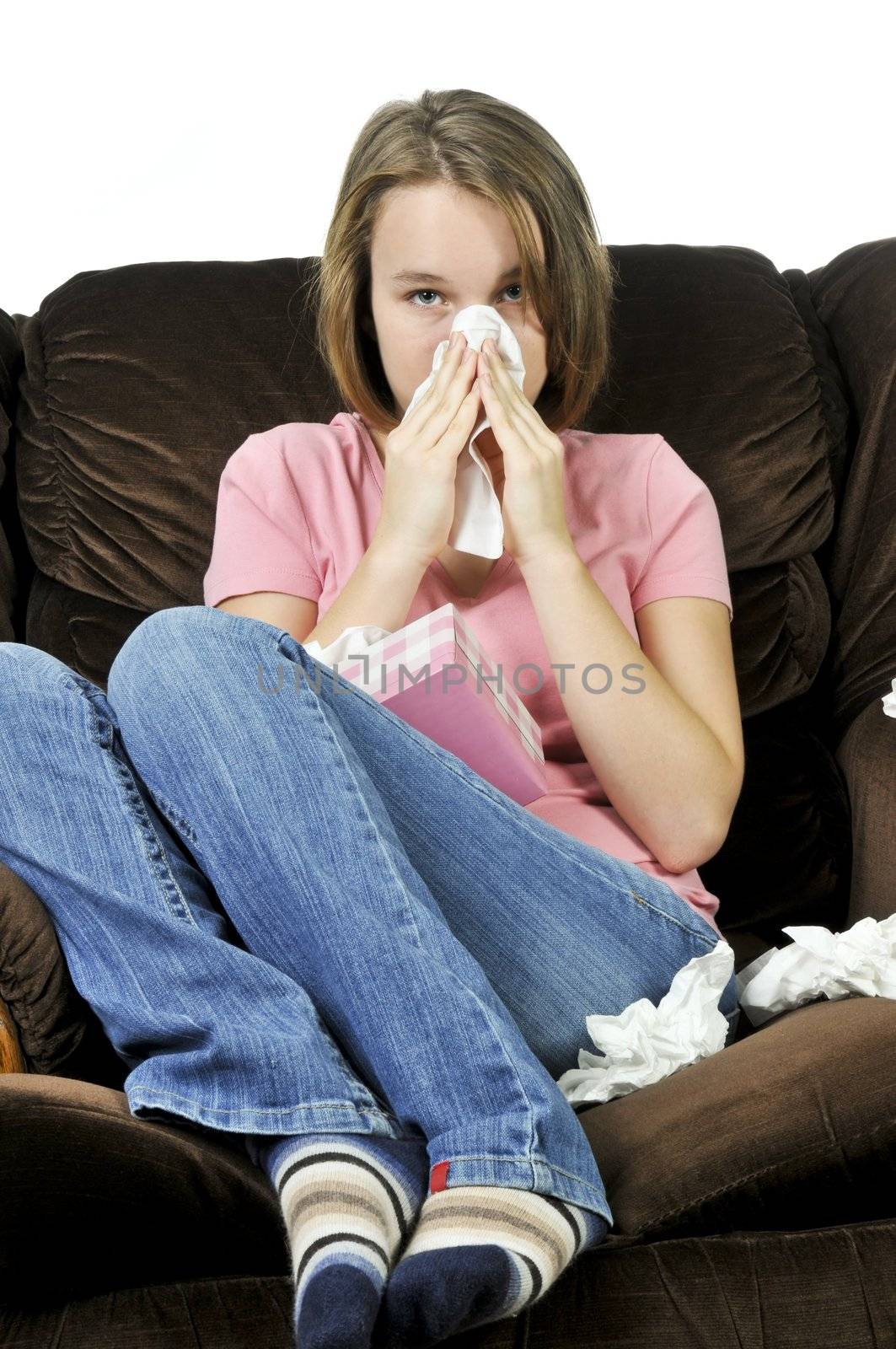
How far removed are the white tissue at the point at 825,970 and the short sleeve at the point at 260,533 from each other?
25.4 inches

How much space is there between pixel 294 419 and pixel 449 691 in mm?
774

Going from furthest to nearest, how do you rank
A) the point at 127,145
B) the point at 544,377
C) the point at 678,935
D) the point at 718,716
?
the point at 127,145
the point at 544,377
the point at 718,716
the point at 678,935

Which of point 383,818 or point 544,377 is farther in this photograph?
point 544,377

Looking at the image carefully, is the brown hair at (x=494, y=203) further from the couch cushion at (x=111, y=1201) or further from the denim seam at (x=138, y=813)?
the couch cushion at (x=111, y=1201)

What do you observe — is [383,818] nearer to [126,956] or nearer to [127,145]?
[126,956]

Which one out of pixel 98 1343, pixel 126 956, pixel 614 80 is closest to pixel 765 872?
pixel 126 956

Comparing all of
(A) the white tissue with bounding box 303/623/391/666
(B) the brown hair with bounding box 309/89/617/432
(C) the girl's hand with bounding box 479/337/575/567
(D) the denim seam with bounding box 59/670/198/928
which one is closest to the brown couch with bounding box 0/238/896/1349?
(D) the denim seam with bounding box 59/670/198/928

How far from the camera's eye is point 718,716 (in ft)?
4.52

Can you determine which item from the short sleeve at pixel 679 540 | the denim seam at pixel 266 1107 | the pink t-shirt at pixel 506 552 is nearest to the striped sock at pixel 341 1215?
the denim seam at pixel 266 1107

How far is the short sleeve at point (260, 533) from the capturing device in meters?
1.51

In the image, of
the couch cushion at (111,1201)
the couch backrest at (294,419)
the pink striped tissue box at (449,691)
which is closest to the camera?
the couch cushion at (111,1201)

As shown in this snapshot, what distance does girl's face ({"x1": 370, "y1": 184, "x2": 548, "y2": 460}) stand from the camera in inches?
56.3

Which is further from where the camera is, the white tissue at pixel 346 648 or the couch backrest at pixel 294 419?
the couch backrest at pixel 294 419

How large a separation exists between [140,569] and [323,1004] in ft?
2.98
